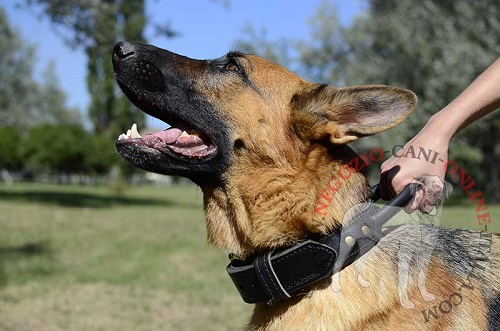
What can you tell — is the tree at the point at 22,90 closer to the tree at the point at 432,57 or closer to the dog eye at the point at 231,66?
the tree at the point at 432,57

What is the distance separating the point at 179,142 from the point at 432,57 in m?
29.6

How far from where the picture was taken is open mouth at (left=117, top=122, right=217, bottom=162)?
335cm

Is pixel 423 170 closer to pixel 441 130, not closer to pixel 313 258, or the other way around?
pixel 441 130

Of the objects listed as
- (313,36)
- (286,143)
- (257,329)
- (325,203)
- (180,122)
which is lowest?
(257,329)

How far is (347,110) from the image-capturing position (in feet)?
10.3

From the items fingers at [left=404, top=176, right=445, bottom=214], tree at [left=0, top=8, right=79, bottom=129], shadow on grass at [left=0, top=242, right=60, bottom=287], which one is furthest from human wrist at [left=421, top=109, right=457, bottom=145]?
tree at [left=0, top=8, right=79, bottom=129]

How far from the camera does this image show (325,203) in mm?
2943

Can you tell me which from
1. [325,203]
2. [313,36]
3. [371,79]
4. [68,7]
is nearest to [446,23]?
[371,79]

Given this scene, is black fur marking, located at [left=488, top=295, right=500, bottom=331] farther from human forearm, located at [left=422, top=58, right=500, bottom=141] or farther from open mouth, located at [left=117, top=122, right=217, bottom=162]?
open mouth, located at [left=117, top=122, right=217, bottom=162]

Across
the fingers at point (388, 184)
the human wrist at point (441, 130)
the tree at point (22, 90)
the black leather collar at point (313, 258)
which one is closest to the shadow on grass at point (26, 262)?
the black leather collar at point (313, 258)

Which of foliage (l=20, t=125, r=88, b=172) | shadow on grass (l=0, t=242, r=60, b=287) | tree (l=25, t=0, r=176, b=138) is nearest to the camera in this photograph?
shadow on grass (l=0, t=242, r=60, b=287)

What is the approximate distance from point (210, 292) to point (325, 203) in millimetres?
5105

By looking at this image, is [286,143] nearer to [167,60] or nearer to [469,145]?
[167,60]

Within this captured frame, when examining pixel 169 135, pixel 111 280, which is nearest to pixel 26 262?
pixel 111 280
